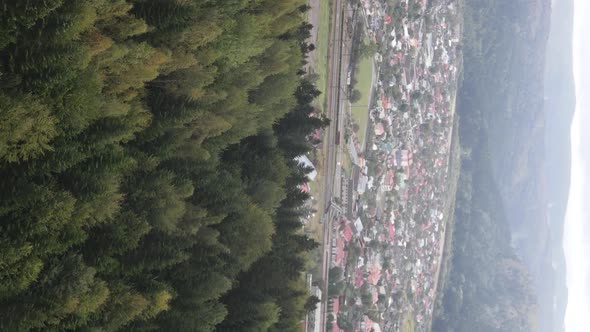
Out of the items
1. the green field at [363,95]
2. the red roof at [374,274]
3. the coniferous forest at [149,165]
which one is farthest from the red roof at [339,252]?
the coniferous forest at [149,165]

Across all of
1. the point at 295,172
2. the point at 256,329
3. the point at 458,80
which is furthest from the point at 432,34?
the point at 256,329

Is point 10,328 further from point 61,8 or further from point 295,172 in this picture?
point 295,172

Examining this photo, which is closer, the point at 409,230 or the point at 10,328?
the point at 10,328

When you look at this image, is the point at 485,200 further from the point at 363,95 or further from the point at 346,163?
the point at 346,163

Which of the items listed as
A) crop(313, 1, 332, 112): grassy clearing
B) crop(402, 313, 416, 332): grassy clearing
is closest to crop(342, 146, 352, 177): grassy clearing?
crop(313, 1, 332, 112): grassy clearing

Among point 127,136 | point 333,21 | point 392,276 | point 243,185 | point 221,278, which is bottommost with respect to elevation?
point 392,276

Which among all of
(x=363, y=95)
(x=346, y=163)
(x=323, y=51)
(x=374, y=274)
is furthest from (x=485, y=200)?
(x=323, y=51)

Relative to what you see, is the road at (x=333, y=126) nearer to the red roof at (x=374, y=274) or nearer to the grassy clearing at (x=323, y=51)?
the grassy clearing at (x=323, y=51)
